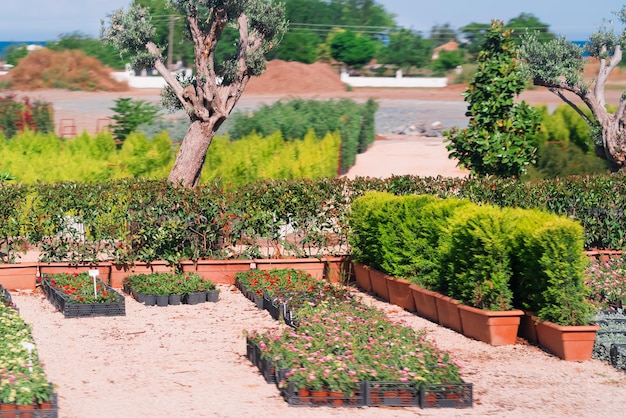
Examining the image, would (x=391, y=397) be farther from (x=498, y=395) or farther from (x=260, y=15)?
(x=260, y=15)

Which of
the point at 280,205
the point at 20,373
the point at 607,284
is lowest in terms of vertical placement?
the point at 607,284

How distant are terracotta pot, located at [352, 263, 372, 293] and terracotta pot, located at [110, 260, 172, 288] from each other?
9.34 feet

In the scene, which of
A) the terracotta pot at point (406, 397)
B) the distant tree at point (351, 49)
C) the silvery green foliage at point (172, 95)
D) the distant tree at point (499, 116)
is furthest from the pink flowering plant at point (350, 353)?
the distant tree at point (351, 49)

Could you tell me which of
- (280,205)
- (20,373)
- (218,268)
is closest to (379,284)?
(280,205)

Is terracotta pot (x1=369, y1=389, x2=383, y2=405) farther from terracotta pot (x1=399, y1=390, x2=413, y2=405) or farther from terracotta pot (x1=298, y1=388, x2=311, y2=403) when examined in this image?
terracotta pot (x1=298, y1=388, x2=311, y2=403)

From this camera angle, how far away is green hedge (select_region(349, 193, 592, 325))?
1066 centimetres

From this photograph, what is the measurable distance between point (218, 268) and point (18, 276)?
2.94m

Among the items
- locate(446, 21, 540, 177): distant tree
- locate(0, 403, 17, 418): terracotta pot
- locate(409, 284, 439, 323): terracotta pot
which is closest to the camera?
locate(0, 403, 17, 418): terracotta pot

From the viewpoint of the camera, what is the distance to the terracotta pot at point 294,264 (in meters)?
15.6

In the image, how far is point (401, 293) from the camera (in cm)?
1362

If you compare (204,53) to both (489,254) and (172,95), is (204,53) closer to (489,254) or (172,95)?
(172,95)

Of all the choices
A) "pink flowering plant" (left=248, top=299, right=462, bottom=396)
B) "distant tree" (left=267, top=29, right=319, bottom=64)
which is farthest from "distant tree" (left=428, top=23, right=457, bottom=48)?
"pink flowering plant" (left=248, top=299, right=462, bottom=396)

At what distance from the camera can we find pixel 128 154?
2369cm

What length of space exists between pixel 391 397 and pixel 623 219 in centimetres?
882
